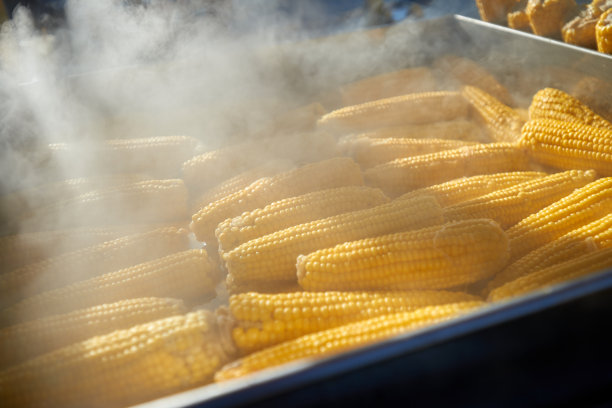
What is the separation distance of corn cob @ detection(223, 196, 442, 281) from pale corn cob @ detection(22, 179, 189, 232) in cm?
76

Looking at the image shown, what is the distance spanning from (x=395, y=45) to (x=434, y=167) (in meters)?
1.70

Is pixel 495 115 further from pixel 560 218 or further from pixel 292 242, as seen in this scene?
pixel 292 242

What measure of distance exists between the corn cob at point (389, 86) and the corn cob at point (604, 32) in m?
1.17

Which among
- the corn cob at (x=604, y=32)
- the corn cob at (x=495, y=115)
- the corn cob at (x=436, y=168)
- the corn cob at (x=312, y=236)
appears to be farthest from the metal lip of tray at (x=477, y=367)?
the corn cob at (x=604, y=32)

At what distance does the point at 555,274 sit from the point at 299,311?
999 millimetres

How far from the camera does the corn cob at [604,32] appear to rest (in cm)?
273

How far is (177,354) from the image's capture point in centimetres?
147

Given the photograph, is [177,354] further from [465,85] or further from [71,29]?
[71,29]

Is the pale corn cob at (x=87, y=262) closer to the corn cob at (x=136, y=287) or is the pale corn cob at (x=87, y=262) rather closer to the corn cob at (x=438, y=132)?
the corn cob at (x=136, y=287)

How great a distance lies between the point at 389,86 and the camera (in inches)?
139

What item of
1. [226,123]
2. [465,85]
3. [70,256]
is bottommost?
[70,256]

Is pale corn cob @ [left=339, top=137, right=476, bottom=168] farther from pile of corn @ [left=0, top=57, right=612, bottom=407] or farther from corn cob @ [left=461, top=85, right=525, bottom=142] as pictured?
corn cob @ [left=461, top=85, right=525, bottom=142]

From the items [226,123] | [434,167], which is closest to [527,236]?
[434,167]

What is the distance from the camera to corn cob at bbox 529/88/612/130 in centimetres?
271
